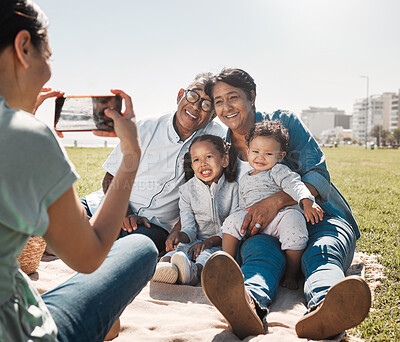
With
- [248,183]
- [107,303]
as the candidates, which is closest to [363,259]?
[248,183]

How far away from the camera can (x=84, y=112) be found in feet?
6.25

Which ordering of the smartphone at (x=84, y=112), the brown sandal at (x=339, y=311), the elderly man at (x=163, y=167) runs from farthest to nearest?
the elderly man at (x=163, y=167), the brown sandal at (x=339, y=311), the smartphone at (x=84, y=112)

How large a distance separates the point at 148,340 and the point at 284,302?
1.09 m

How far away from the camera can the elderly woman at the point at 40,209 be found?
3.65 ft

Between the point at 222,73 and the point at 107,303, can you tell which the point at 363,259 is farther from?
the point at 107,303

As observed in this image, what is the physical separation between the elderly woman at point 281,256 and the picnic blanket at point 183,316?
11 cm

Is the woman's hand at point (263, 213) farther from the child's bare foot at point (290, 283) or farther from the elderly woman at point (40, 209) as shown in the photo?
the elderly woman at point (40, 209)

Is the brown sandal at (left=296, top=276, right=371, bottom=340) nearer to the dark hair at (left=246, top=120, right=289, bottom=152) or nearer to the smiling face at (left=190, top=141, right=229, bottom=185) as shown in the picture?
the dark hair at (left=246, top=120, right=289, bottom=152)

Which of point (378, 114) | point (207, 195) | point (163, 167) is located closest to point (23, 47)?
point (207, 195)

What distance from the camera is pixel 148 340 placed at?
7.70 feet

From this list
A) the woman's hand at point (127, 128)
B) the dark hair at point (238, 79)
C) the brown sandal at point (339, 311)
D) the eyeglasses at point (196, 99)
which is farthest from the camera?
the eyeglasses at point (196, 99)

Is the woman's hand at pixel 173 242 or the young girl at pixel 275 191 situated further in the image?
the woman's hand at pixel 173 242

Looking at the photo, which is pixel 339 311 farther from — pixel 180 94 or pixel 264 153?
pixel 180 94

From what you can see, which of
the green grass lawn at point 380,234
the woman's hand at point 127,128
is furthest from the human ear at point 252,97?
the woman's hand at point 127,128
